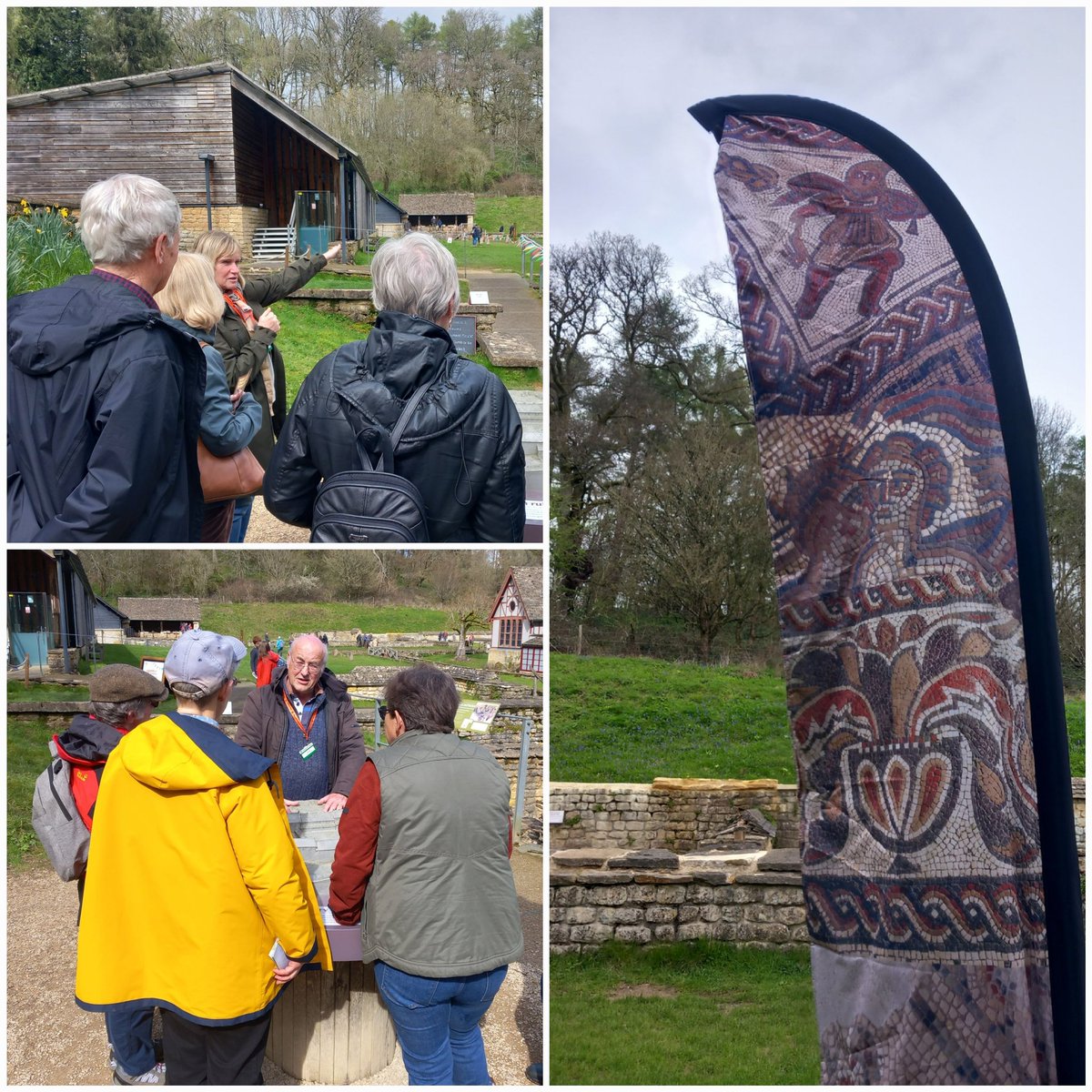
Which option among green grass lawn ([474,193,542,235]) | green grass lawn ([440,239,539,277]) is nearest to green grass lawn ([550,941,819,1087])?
green grass lawn ([440,239,539,277])

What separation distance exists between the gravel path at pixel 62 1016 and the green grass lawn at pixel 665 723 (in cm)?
836

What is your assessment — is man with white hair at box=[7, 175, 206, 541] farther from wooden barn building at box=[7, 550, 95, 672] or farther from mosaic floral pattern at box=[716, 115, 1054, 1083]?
mosaic floral pattern at box=[716, 115, 1054, 1083]

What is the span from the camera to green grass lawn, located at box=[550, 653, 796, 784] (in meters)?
12.8

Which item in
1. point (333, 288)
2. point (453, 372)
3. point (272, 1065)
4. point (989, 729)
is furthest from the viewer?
point (333, 288)

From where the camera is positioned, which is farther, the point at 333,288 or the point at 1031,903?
the point at 333,288

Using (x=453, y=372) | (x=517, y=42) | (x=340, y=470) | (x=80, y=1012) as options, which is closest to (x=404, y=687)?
(x=340, y=470)

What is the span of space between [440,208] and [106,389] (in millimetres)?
4710

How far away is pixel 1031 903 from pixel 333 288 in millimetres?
5616

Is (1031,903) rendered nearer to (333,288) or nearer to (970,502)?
(970,502)

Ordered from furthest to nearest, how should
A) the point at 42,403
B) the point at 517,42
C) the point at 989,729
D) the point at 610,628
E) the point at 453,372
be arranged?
the point at 610,628 → the point at 517,42 → the point at 453,372 → the point at 42,403 → the point at 989,729

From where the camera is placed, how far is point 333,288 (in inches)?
234

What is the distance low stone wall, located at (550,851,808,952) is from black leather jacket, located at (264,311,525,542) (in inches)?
210

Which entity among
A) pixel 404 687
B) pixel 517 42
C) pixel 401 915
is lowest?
pixel 401 915

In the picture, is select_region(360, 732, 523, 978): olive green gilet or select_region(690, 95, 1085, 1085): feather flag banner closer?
select_region(690, 95, 1085, 1085): feather flag banner
